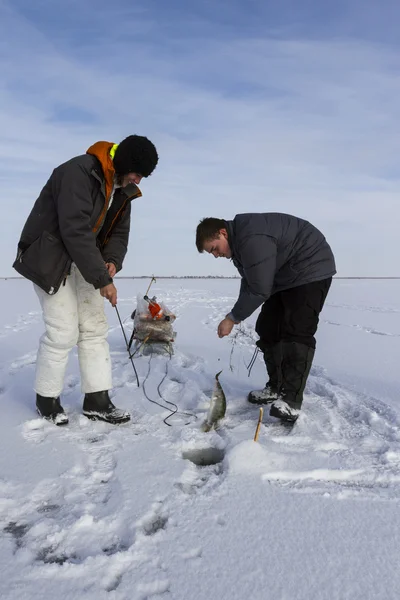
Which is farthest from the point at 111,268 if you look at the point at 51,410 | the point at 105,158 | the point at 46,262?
the point at 51,410

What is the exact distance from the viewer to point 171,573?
136 centimetres

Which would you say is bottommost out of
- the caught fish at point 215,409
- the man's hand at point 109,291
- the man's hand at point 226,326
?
the caught fish at point 215,409

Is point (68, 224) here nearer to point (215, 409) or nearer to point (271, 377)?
point (215, 409)

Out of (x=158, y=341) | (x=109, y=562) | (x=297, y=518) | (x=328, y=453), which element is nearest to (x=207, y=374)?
(x=158, y=341)

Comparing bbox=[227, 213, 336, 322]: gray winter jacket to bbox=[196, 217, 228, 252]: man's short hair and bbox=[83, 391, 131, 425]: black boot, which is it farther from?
bbox=[83, 391, 131, 425]: black boot

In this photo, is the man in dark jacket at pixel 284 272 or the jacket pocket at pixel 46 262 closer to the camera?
the jacket pocket at pixel 46 262

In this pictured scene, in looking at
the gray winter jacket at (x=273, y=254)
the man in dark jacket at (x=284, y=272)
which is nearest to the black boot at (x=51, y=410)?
the man in dark jacket at (x=284, y=272)

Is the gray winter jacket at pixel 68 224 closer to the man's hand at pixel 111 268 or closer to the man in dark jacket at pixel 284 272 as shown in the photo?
the man's hand at pixel 111 268

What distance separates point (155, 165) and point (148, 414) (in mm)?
1644

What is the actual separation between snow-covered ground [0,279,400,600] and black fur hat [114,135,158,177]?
5.20 feet

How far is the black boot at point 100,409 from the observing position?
2.78 m

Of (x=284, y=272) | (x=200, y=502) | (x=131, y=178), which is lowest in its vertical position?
(x=200, y=502)

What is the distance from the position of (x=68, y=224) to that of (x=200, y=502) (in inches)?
63.7

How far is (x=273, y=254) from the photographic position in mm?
2629
